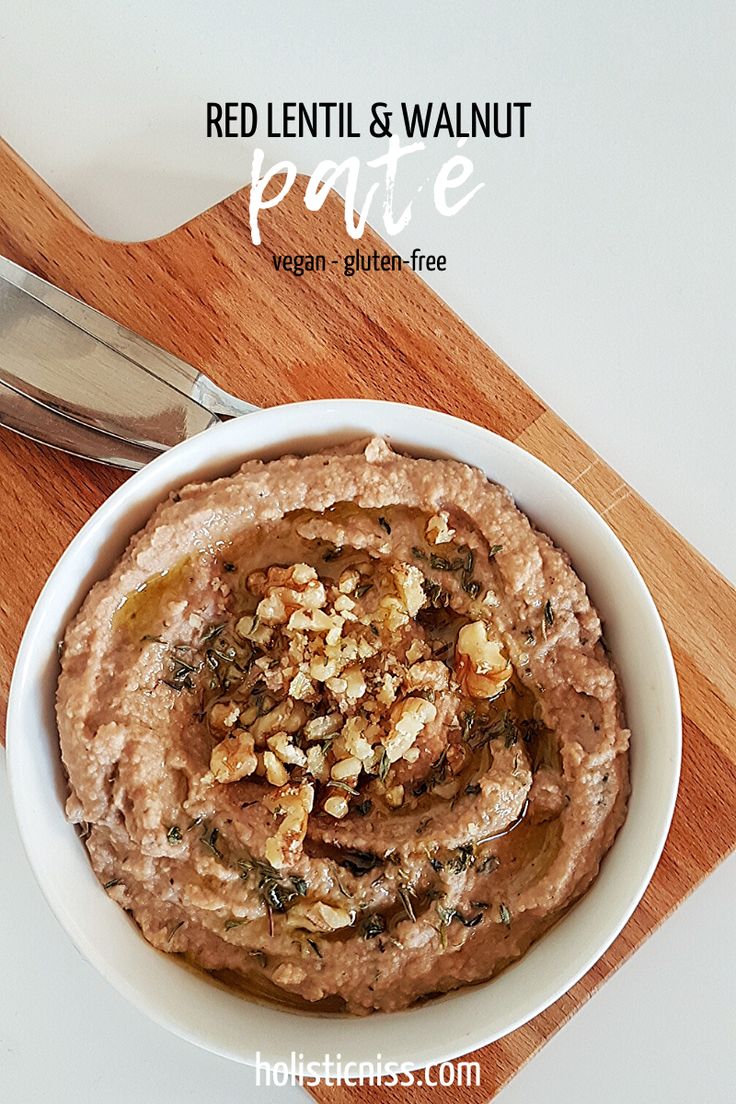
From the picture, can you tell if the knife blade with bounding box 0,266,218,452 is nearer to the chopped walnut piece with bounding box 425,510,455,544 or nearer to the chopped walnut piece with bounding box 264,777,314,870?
the chopped walnut piece with bounding box 425,510,455,544

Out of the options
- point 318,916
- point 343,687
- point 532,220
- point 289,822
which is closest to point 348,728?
point 343,687

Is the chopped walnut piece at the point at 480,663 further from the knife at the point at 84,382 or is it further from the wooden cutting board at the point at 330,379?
the knife at the point at 84,382

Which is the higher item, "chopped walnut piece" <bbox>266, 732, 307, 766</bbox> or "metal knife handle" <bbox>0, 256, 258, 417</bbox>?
"metal knife handle" <bbox>0, 256, 258, 417</bbox>

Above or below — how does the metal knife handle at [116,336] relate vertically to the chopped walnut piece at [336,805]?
above

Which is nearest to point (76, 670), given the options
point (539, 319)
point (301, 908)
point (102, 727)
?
Result: point (102, 727)

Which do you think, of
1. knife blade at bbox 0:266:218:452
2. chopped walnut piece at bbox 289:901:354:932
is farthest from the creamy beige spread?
knife blade at bbox 0:266:218:452

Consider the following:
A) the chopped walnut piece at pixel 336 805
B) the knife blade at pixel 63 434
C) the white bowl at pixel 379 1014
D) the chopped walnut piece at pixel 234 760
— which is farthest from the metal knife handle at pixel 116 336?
the chopped walnut piece at pixel 336 805

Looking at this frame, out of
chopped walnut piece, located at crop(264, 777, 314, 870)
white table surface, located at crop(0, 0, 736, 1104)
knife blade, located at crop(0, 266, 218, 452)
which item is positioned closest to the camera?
chopped walnut piece, located at crop(264, 777, 314, 870)
